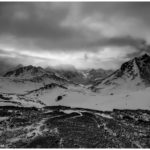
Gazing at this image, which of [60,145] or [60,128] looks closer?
[60,145]

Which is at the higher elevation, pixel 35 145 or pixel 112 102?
pixel 112 102

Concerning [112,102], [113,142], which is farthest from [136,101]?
[113,142]

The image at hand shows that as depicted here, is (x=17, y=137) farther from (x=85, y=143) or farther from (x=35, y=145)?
(x=85, y=143)

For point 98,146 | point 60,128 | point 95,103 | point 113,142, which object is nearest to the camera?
point 98,146

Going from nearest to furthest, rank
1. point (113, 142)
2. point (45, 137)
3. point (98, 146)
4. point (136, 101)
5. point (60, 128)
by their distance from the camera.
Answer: point (98, 146) → point (113, 142) → point (45, 137) → point (60, 128) → point (136, 101)

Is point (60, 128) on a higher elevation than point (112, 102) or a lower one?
lower

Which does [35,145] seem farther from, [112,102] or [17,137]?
[112,102]

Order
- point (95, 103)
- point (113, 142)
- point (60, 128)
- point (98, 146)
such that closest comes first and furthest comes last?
point (98, 146)
point (113, 142)
point (60, 128)
point (95, 103)

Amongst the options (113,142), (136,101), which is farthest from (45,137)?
(136,101)

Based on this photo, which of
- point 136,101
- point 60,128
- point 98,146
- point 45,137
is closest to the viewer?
point 98,146
